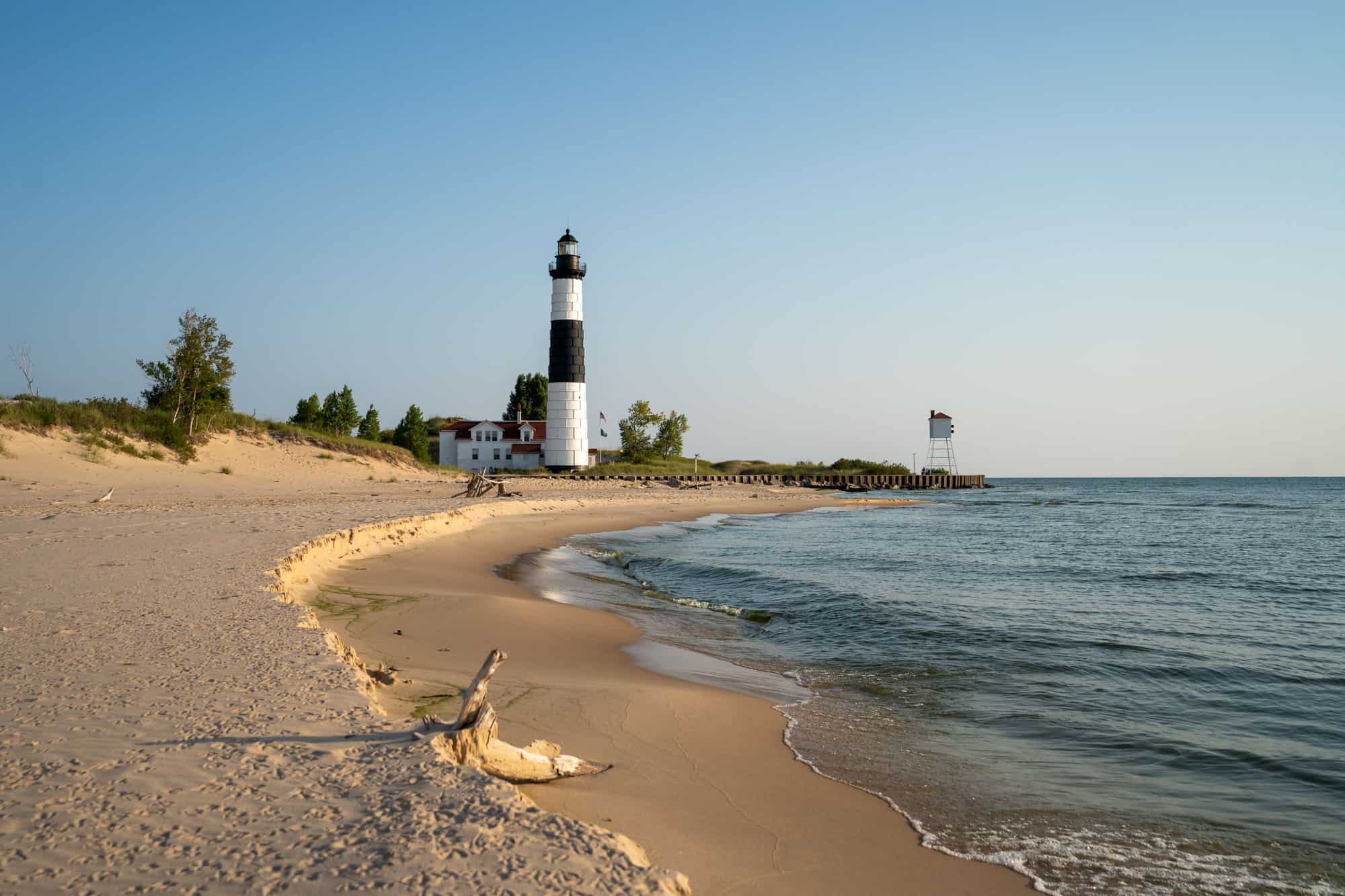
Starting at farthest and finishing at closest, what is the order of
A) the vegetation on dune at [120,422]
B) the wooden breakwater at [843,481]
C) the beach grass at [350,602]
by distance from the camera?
1. the wooden breakwater at [843,481]
2. the vegetation on dune at [120,422]
3. the beach grass at [350,602]

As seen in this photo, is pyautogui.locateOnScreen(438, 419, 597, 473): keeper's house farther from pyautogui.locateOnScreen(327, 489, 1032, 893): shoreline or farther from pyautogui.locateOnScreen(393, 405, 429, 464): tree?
pyautogui.locateOnScreen(327, 489, 1032, 893): shoreline

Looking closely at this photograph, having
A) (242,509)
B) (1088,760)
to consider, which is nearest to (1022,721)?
(1088,760)

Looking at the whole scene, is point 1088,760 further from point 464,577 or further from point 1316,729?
point 464,577

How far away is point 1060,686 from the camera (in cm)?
910

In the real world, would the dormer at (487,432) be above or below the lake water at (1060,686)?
above

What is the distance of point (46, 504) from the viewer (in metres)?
19.7

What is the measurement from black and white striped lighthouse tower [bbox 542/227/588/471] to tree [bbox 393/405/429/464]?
1474 centimetres

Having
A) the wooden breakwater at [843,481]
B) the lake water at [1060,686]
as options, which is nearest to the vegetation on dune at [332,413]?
the wooden breakwater at [843,481]

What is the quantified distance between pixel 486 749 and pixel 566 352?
159 ft

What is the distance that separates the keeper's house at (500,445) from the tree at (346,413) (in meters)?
7.50

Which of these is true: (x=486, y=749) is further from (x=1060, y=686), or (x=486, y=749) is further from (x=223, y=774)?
(x=1060, y=686)

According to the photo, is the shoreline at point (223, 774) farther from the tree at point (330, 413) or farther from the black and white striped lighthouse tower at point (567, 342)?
the tree at point (330, 413)

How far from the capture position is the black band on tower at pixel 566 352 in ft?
172

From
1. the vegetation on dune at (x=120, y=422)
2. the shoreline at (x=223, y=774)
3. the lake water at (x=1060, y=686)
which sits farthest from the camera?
the vegetation on dune at (x=120, y=422)
